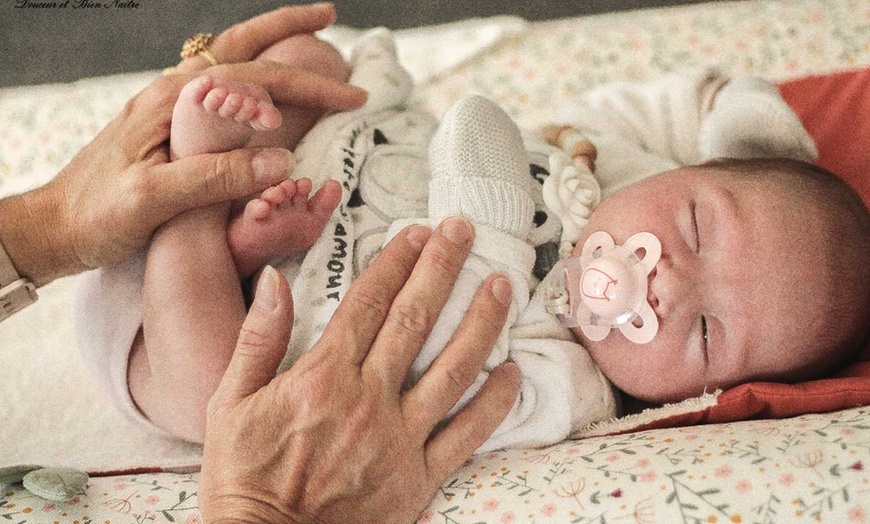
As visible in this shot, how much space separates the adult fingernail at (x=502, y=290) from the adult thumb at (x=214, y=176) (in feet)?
1.05

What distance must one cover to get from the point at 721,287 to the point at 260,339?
0.61 meters

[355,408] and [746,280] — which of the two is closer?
[355,408]

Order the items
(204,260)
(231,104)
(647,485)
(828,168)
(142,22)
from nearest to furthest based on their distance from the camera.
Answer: (647,485), (231,104), (204,260), (828,168), (142,22)

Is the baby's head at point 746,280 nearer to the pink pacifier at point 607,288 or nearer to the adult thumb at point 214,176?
the pink pacifier at point 607,288

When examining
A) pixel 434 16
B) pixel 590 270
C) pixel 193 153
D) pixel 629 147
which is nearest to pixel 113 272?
pixel 193 153

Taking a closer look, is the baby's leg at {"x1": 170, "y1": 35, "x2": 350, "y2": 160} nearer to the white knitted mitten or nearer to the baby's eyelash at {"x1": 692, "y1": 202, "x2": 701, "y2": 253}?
the white knitted mitten

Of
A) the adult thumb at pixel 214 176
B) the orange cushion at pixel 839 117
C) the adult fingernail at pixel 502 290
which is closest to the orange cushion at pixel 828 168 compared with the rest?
the orange cushion at pixel 839 117

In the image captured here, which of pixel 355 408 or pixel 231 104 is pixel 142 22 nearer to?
pixel 231 104

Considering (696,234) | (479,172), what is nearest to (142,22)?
(479,172)

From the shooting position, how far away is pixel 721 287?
0.98 metres

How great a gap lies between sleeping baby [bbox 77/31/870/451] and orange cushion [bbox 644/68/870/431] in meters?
0.06

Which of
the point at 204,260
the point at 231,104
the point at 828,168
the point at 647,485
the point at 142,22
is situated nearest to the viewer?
the point at 647,485

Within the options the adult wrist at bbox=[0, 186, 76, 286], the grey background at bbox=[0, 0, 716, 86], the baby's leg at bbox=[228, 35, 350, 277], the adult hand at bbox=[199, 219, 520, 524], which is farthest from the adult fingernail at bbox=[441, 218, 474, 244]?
the grey background at bbox=[0, 0, 716, 86]

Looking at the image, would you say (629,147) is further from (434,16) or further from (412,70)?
(434,16)
